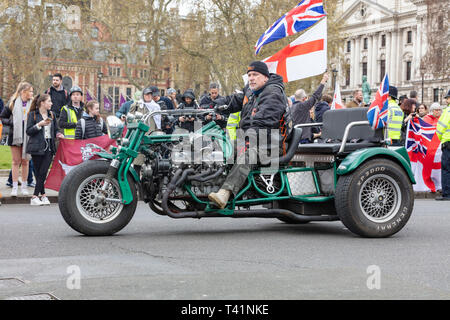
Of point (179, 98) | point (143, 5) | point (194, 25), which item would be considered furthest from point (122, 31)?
point (179, 98)

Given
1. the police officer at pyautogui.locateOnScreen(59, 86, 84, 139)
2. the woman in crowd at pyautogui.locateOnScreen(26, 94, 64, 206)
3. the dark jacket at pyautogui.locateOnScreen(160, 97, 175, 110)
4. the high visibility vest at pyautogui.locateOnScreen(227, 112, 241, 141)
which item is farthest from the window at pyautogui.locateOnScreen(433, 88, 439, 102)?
the high visibility vest at pyautogui.locateOnScreen(227, 112, 241, 141)

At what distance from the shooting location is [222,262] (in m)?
6.17

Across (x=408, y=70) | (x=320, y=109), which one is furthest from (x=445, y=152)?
(x=408, y=70)

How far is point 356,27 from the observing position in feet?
384

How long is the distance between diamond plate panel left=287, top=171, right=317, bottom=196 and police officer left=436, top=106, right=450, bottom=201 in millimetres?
6671

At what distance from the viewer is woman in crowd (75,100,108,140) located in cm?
1276

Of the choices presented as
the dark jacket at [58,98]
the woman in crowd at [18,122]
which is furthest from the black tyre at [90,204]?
the dark jacket at [58,98]

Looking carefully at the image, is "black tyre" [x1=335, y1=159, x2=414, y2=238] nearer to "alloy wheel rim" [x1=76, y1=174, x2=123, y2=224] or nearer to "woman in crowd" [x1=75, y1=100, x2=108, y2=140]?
"alloy wheel rim" [x1=76, y1=174, x2=123, y2=224]

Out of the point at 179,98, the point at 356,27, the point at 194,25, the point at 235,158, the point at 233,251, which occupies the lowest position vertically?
the point at 233,251

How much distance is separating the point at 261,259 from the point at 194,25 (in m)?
42.2

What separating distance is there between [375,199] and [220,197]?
1.77 m

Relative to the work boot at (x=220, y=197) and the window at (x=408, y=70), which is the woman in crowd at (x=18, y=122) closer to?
the work boot at (x=220, y=197)

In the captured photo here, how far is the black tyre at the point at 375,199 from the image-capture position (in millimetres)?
7770
